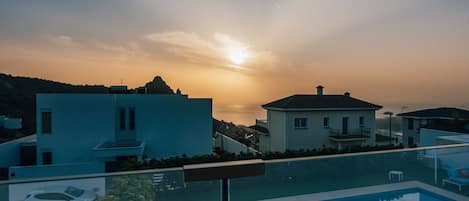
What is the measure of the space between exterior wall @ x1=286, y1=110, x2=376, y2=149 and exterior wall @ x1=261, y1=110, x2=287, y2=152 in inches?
9.2

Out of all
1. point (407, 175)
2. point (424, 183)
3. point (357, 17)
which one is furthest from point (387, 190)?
point (357, 17)

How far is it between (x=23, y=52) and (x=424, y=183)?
1229 cm

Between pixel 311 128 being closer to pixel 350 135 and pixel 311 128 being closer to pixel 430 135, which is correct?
pixel 350 135

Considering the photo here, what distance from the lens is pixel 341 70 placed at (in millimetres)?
12070

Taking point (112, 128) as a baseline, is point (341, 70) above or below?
above

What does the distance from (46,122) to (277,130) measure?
9.94 meters

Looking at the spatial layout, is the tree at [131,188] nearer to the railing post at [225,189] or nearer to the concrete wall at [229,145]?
the railing post at [225,189]

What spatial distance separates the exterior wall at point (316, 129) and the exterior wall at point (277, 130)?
0.76 feet

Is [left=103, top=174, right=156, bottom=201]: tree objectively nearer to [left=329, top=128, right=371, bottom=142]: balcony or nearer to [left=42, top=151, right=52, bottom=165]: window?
[left=42, top=151, right=52, bottom=165]: window

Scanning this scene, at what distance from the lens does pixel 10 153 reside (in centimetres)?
1059

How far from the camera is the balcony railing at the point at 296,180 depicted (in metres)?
2.02

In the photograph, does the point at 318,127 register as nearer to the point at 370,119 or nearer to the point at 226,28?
the point at 370,119

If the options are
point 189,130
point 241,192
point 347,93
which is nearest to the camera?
point 241,192

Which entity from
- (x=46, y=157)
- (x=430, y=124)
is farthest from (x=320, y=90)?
→ (x=46, y=157)
